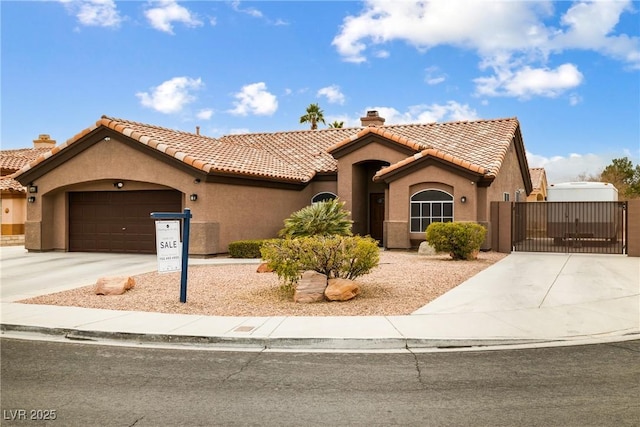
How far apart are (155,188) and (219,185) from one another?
2.87 m

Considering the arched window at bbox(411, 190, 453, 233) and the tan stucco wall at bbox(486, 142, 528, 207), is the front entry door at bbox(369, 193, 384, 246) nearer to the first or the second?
the arched window at bbox(411, 190, 453, 233)

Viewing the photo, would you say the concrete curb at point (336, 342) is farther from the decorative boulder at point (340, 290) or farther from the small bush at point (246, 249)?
the small bush at point (246, 249)

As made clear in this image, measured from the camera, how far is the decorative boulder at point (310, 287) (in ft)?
37.5

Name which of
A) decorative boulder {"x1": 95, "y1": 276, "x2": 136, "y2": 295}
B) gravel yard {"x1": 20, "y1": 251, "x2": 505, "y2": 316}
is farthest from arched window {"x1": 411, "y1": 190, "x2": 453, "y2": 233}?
decorative boulder {"x1": 95, "y1": 276, "x2": 136, "y2": 295}

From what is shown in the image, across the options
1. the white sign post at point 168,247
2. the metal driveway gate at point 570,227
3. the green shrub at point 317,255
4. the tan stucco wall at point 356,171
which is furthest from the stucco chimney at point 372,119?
the white sign post at point 168,247

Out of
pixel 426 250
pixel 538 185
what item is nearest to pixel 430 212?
pixel 426 250

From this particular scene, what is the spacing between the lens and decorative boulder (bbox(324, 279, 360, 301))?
11.4m

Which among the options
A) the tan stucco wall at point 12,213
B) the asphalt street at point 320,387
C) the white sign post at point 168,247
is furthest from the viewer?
the tan stucco wall at point 12,213

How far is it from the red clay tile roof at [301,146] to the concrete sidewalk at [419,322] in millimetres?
8096

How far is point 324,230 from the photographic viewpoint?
17.1 meters

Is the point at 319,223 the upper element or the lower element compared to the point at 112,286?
upper

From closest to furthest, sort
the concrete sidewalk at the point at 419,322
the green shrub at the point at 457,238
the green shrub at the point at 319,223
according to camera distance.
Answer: the concrete sidewalk at the point at 419,322
the green shrub at the point at 319,223
the green shrub at the point at 457,238

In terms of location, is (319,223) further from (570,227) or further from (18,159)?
(18,159)

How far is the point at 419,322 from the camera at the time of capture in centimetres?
954
